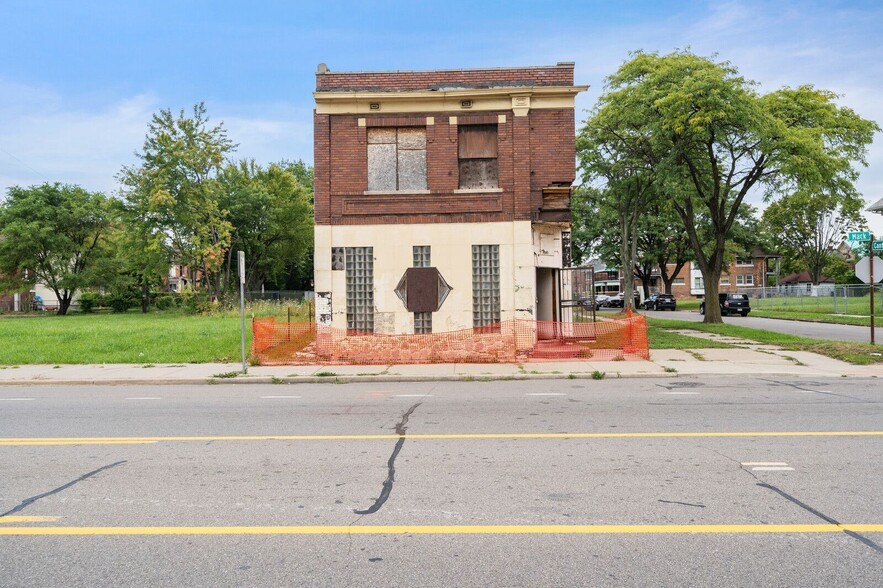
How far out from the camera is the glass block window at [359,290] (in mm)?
17406

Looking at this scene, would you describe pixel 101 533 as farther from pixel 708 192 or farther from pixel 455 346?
pixel 708 192

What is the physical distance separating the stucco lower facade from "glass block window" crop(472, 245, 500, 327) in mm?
114

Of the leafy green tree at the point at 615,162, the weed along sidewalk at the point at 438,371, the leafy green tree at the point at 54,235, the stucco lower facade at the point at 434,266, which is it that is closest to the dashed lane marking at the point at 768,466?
the weed along sidewalk at the point at 438,371

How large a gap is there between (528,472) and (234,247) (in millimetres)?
48159

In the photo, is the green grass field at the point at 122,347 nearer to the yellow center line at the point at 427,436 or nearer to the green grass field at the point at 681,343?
the yellow center line at the point at 427,436

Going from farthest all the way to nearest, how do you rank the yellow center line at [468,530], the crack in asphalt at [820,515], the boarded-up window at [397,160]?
the boarded-up window at [397,160] < the yellow center line at [468,530] < the crack in asphalt at [820,515]

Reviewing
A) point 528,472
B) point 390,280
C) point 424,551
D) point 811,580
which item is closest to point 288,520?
point 424,551

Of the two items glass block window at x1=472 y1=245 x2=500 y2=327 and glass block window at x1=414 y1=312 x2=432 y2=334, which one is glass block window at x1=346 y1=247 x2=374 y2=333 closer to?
glass block window at x1=414 y1=312 x2=432 y2=334

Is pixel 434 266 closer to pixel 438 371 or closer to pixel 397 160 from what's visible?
pixel 397 160

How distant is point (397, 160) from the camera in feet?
57.3

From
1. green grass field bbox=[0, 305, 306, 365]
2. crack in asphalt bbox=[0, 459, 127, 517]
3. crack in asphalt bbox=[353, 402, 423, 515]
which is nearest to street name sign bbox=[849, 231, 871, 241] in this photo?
crack in asphalt bbox=[353, 402, 423, 515]

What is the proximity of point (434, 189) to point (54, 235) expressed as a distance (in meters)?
43.0

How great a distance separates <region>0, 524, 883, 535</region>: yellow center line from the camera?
14.5 ft

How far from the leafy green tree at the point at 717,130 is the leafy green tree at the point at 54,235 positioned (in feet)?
126
